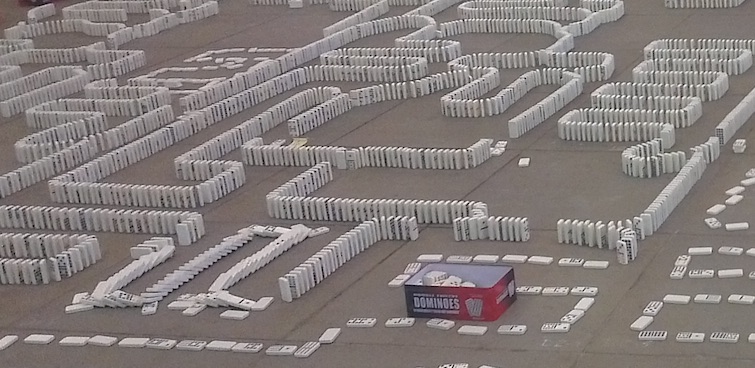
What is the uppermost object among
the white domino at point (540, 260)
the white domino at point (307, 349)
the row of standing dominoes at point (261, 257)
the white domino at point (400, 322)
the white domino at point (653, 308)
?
the row of standing dominoes at point (261, 257)

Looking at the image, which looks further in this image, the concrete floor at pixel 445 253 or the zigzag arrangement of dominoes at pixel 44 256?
the zigzag arrangement of dominoes at pixel 44 256

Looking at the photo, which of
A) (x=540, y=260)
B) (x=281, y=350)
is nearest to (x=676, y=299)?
(x=540, y=260)

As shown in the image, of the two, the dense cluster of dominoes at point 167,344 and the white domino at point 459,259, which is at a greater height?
the white domino at point 459,259

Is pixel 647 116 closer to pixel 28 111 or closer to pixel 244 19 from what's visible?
pixel 28 111

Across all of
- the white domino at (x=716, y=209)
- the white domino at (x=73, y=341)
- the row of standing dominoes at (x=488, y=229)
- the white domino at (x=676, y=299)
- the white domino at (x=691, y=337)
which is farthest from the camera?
the white domino at (x=716, y=209)

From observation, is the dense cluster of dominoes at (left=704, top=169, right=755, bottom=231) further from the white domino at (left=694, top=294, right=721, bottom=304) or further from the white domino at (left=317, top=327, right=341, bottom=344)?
the white domino at (left=317, top=327, right=341, bottom=344)

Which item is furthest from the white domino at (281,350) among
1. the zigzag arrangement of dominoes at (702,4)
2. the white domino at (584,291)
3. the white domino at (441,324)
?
the zigzag arrangement of dominoes at (702,4)

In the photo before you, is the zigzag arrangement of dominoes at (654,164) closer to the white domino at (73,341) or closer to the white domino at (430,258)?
the white domino at (430,258)
